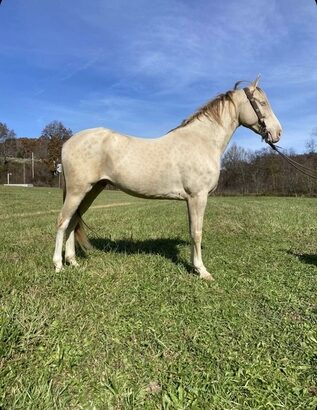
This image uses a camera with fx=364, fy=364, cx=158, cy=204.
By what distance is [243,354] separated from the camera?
10.4 ft

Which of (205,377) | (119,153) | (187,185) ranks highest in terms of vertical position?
(119,153)

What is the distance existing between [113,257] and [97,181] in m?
1.54

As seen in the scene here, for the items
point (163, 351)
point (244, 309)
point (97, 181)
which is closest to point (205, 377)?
point (163, 351)

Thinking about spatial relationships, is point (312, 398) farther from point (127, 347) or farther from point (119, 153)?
point (119, 153)

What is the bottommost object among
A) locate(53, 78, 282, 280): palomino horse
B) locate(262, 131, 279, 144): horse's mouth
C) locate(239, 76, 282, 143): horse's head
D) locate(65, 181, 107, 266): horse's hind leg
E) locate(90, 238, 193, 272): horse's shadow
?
locate(90, 238, 193, 272): horse's shadow

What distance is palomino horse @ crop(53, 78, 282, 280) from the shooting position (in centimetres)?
548

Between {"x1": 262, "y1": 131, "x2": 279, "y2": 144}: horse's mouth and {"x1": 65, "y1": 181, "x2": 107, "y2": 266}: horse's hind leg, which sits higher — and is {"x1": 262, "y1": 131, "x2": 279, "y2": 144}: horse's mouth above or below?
above

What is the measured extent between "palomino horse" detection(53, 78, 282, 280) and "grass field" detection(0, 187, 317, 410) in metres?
0.74

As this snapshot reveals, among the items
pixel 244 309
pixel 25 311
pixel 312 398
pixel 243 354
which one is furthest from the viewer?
pixel 244 309

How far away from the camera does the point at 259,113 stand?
5.84 metres

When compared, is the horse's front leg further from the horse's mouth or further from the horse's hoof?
the horse's mouth

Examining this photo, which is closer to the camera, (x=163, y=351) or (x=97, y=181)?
(x=163, y=351)

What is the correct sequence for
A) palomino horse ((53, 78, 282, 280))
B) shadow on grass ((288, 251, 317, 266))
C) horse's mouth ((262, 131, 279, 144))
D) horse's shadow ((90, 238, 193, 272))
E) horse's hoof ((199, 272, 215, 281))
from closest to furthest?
horse's hoof ((199, 272, 215, 281))
palomino horse ((53, 78, 282, 280))
horse's mouth ((262, 131, 279, 144))
shadow on grass ((288, 251, 317, 266))
horse's shadow ((90, 238, 193, 272))

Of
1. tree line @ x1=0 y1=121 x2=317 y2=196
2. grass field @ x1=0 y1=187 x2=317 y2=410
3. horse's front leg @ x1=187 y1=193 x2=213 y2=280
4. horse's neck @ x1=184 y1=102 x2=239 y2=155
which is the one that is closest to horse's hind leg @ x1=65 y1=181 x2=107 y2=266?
grass field @ x1=0 y1=187 x2=317 y2=410
